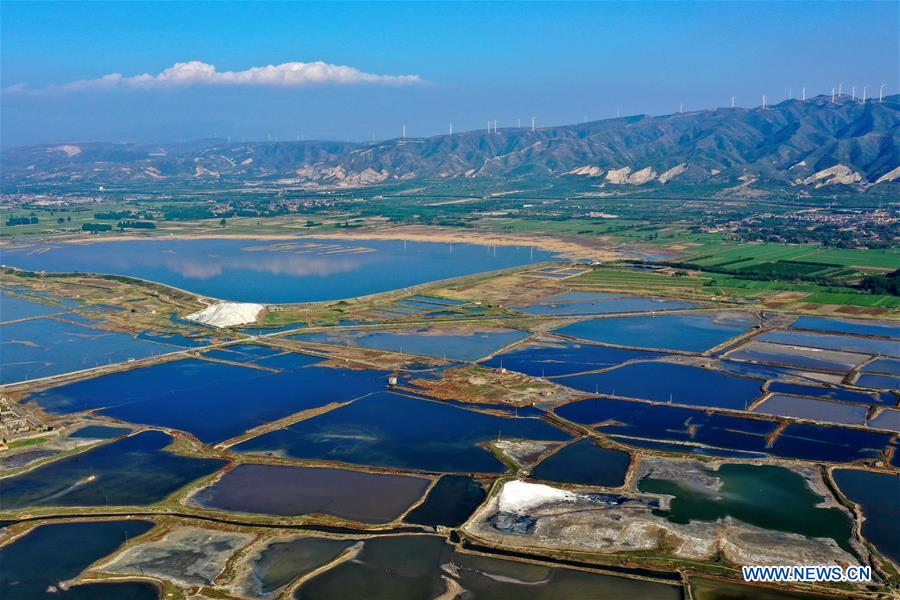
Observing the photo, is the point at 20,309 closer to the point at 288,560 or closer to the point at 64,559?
the point at 64,559

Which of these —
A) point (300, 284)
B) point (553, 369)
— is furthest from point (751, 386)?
point (300, 284)

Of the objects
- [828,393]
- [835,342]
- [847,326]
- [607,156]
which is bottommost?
[828,393]

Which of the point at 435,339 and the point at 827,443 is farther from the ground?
the point at 435,339

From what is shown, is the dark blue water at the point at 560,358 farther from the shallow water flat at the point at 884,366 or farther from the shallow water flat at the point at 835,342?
the shallow water flat at the point at 884,366

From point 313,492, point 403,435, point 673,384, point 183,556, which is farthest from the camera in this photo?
point 673,384

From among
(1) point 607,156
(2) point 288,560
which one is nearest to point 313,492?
(2) point 288,560

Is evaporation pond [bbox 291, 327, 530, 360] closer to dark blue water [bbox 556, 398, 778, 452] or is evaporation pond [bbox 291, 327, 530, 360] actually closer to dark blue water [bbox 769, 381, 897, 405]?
dark blue water [bbox 556, 398, 778, 452]

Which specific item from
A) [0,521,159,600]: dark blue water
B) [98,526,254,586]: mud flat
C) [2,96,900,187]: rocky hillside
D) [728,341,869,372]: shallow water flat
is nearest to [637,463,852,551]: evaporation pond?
[98,526,254,586]: mud flat
